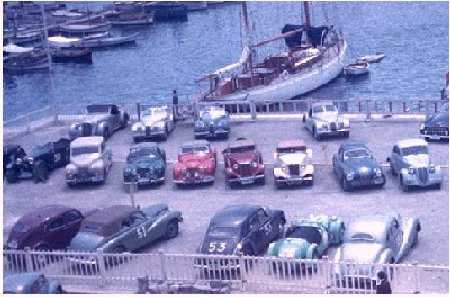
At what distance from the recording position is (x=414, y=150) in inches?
1079

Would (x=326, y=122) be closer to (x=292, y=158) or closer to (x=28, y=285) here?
(x=292, y=158)

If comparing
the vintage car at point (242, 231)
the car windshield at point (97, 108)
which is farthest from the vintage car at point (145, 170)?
the car windshield at point (97, 108)

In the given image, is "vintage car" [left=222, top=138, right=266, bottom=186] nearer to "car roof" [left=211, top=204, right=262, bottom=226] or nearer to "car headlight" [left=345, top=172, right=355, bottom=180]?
"car headlight" [left=345, top=172, right=355, bottom=180]

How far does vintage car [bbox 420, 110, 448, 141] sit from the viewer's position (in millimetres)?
31578

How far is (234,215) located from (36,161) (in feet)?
39.8

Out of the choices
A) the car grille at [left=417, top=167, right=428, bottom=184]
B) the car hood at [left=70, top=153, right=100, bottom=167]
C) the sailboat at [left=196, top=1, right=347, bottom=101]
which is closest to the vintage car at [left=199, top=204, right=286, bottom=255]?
the car grille at [left=417, top=167, right=428, bottom=184]

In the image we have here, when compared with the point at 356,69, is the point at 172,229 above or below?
below

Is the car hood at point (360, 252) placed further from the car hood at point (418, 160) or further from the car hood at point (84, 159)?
the car hood at point (84, 159)

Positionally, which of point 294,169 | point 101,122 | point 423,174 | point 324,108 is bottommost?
point 423,174

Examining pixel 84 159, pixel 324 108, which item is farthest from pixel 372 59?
pixel 84 159

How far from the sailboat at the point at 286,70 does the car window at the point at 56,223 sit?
22376mm

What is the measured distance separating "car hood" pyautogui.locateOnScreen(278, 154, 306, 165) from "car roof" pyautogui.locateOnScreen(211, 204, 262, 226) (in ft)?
19.1

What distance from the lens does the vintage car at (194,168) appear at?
94.9 ft

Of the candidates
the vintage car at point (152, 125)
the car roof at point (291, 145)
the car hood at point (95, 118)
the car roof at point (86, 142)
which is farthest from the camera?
the car hood at point (95, 118)
